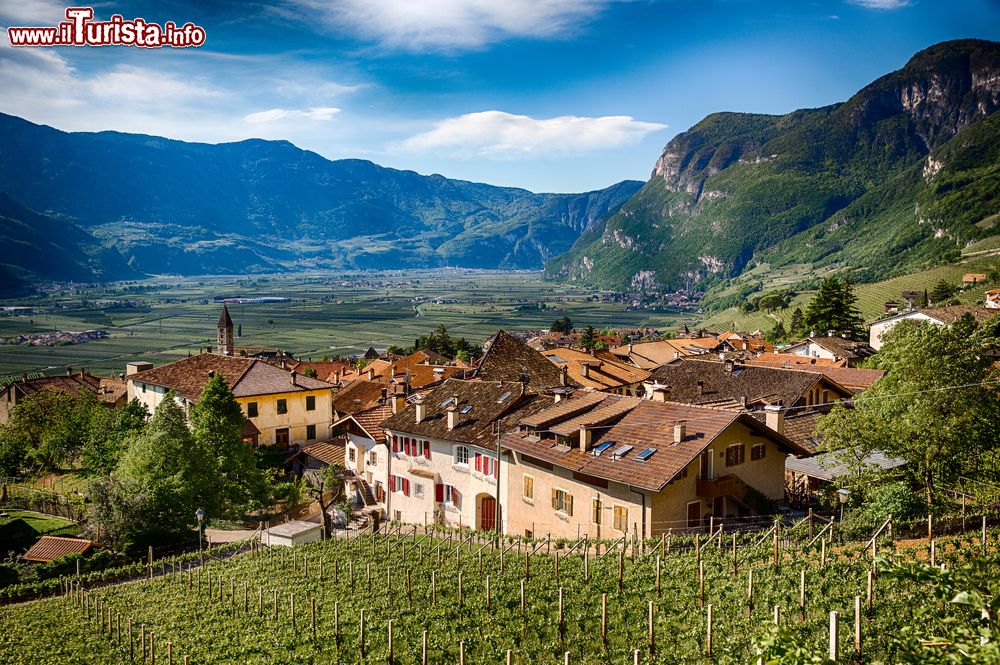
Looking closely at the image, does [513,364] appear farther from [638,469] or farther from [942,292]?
[942,292]

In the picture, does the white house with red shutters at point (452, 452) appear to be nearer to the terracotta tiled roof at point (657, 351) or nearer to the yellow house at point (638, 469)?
the yellow house at point (638, 469)

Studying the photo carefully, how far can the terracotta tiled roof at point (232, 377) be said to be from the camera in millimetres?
63125

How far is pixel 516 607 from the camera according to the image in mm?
20016

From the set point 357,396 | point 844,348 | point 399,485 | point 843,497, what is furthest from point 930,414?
point 844,348

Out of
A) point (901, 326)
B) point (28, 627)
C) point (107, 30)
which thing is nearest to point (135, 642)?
point (28, 627)

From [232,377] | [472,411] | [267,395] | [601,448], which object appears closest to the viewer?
[601,448]

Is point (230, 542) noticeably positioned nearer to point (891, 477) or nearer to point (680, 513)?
point (680, 513)

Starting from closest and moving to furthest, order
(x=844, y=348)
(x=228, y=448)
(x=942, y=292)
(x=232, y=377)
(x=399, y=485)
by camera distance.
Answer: (x=399, y=485), (x=228, y=448), (x=232, y=377), (x=844, y=348), (x=942, y=292)

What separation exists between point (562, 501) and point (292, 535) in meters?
13.7

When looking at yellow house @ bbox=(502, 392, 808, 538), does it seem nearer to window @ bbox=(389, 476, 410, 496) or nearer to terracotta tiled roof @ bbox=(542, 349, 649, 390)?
window @ bbox=(389, 476, 410, 496)

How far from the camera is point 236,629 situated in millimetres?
22734

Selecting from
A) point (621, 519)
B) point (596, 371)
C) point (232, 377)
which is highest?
point (232, 377)

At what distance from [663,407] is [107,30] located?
43.6 meters

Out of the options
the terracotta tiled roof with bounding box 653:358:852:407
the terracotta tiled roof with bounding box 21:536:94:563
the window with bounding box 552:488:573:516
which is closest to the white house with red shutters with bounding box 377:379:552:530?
the window with bounding box 552:488:573:516
